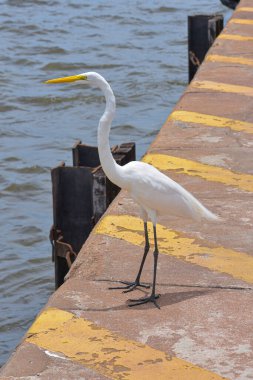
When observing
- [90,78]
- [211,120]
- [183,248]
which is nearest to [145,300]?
[183,248]

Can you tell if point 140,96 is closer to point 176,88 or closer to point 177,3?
point 176,88

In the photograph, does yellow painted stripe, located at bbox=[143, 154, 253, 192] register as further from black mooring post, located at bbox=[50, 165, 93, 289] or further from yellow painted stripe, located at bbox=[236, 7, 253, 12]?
yellow painted stripe, located at bbox=[236, 7, 253, 12]

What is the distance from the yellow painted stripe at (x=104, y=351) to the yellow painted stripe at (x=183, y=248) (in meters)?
1.08

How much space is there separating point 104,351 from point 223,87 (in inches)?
234

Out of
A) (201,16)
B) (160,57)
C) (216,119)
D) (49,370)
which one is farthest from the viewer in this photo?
(160,57)

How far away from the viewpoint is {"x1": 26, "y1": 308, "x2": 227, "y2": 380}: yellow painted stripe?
17.3 feet

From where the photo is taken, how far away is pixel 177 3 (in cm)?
2458

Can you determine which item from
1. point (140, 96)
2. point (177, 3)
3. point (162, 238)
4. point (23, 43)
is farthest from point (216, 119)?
point (177, 3)

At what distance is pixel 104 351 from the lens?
5500 millimetres

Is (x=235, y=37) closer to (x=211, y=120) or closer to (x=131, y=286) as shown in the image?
(x=211, y=120)

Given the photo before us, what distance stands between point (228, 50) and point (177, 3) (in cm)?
1200

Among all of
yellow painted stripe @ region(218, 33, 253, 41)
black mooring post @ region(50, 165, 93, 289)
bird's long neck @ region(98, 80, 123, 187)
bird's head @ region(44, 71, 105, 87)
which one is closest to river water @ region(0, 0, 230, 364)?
black mooring post @ region(50, 165, 93, 289)

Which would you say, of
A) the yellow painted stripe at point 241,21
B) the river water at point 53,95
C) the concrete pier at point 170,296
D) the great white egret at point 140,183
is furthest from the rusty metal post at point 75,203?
the yellow painted stripe at point 241,21

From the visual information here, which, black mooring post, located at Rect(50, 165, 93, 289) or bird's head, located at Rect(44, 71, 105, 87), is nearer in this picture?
bird's head, located at Rect(44, 71, 105, 87)
